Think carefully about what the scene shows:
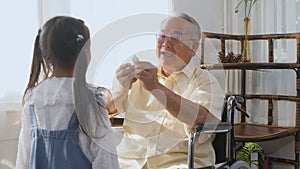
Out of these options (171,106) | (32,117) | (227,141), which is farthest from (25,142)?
(227,141)

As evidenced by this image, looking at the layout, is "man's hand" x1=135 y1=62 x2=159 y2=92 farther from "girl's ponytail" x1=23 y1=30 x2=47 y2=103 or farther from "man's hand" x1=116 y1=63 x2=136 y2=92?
"girl's ponytail" x1=23 y1=30 x2=47 y2=103

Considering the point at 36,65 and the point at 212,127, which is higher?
the point at 36,65

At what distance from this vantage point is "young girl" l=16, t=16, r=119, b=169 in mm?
1089

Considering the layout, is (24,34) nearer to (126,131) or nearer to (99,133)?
(126,131)

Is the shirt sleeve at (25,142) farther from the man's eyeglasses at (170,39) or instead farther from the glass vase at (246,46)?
the glass vase at (246,46)

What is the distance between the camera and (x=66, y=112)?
1106mm

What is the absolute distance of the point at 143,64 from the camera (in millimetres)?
1266

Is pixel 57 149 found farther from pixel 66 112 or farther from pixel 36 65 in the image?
pixel 36 65

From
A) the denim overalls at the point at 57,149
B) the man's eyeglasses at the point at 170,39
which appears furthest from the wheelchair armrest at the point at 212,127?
the denim overalls at the point at 57,149

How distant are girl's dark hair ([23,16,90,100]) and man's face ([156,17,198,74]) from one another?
39 centimetres

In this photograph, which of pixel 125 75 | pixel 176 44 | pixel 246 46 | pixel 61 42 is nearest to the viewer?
pixel 61 42

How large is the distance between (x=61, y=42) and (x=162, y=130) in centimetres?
52

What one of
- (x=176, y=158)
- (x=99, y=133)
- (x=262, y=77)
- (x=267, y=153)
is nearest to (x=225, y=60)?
(x=262, y=77)

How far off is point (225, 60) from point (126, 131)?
107 centimetres
